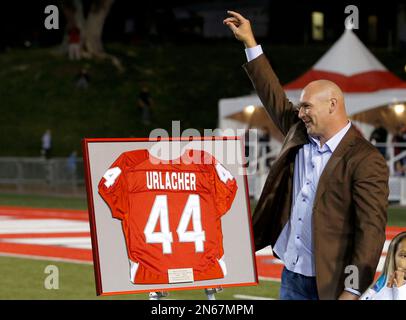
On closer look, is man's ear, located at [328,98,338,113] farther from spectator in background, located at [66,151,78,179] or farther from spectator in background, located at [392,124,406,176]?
spectator in background, located at [66,151,78,179]

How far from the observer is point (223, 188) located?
281 inches

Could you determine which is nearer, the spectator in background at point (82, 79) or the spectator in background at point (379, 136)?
the spectator in background at point (379, 136)

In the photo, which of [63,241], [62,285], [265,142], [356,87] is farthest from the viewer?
[265,142]

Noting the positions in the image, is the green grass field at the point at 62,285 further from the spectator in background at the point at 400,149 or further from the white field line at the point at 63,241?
the spectator in background at the point at 400,149

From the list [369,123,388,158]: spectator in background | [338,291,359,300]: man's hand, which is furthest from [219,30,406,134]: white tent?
[338,291,359,300]: man's hand

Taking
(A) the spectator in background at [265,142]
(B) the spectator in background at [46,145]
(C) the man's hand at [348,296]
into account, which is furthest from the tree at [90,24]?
(C) the man's hand at [348,296]

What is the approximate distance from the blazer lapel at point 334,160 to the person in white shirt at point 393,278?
0.60 m

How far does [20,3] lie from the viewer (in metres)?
61.8

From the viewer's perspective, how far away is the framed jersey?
6.94 m

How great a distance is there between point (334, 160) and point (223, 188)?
683 millimetres

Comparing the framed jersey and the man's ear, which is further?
the framed jersey

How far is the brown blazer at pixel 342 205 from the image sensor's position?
6.63m

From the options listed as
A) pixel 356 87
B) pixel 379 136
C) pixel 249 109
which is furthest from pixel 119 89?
pixel 379 136

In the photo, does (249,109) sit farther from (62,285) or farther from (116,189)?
(116,189)
